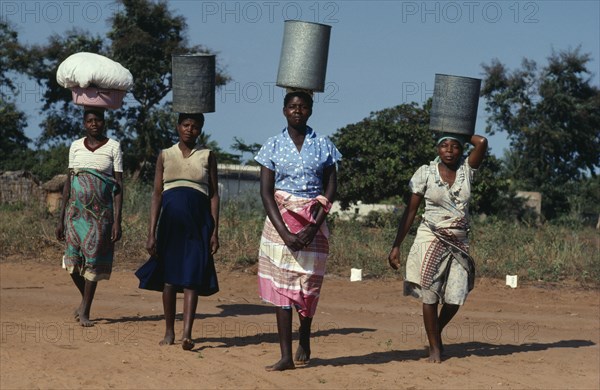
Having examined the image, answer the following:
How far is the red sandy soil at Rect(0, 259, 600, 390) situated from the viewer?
598cm

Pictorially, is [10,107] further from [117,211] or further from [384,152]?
[117,211]

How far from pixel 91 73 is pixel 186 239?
71.8 inches

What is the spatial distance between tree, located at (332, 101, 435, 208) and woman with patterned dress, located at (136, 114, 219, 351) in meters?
16.1

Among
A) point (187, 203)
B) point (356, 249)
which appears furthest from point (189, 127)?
point (356, 249)

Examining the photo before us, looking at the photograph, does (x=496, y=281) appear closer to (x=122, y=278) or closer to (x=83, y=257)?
(x=122, y=278)

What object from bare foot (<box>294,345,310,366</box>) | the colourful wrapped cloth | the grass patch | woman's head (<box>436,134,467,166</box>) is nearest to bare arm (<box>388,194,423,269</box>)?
woman's head (<box>436,134,467,166</box>)

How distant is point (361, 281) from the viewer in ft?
39.9

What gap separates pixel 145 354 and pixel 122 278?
5.45 m

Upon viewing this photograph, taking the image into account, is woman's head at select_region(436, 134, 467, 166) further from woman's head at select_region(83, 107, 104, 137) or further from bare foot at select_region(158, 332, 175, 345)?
woman's head at select_region(83, 107, 104, 137)

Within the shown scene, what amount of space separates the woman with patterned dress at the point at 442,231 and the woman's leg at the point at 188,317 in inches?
61.7

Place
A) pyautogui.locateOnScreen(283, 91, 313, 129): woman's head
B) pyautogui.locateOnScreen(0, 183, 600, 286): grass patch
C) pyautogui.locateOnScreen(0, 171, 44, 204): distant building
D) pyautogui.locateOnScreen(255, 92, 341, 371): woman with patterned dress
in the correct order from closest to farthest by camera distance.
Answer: pyautogui.locateOnScreen(255, 92, 341, 371): woman with patterned dress < pyautogui.locateOnScreen(283, 91, 313, 129): woman's head < pyautogui.locateOnScreen(0, 183, 600, 286): grass patch < pyautogui.locateOnScreen(0, 171, 44, 204): distant building

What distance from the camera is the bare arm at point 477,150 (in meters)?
6.91

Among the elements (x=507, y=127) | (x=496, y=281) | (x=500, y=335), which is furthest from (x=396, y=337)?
(x=507, y=127)

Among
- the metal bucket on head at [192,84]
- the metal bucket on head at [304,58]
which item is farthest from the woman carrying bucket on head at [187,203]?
the metal bucket on head at [304,58]
